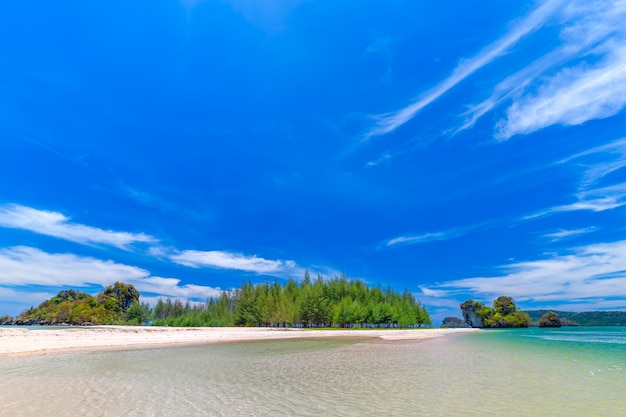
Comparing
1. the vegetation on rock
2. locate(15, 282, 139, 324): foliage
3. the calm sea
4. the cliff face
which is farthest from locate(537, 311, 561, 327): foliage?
the calm sea

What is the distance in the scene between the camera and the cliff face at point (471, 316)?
171m

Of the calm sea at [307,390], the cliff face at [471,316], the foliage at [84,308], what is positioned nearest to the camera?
the calm sea at [307,390]

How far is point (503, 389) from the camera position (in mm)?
10680

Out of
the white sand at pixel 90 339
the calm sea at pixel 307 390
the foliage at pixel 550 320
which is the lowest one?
the calm sea at pixel 307 390

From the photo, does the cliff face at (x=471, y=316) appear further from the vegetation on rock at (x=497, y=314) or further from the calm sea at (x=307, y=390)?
the calm sea at (x=307, y=390)

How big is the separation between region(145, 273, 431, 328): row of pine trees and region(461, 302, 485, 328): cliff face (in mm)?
68883

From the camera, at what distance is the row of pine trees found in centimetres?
8612

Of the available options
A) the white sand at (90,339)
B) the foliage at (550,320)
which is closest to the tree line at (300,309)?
the white sand at (90,339)

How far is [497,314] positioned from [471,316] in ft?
42.1

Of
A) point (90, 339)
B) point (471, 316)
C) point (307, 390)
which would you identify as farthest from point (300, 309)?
point (471, 316)

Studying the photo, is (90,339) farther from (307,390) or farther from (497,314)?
(497,314)

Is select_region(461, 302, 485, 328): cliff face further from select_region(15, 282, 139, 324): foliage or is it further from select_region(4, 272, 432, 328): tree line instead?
select_region(15, 282, 139, 324): foliage

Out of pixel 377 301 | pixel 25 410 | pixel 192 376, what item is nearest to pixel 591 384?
pixel 192 376

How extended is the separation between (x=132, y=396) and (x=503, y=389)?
37.7 feet
